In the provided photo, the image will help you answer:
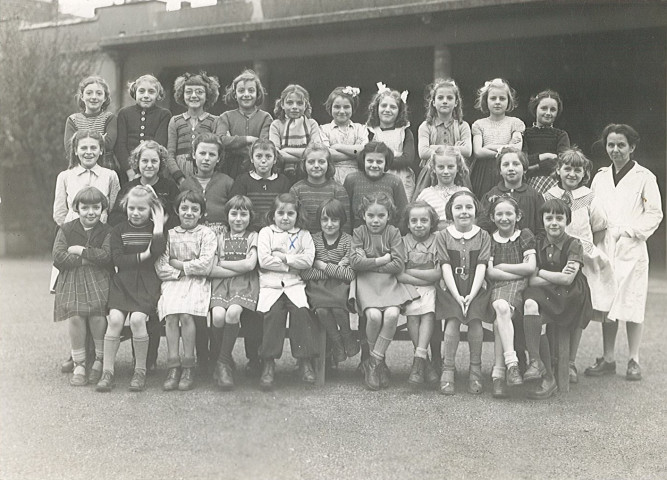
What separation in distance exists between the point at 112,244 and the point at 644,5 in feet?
26.0

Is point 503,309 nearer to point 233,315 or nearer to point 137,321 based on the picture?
point 233,315

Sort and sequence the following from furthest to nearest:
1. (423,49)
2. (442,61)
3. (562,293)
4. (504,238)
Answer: (423,49)
(442,61)
(504,238)
(562,293)

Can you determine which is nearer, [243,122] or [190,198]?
[190,198]

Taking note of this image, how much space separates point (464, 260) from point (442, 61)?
671 cm

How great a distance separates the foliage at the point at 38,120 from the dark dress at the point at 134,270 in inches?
322

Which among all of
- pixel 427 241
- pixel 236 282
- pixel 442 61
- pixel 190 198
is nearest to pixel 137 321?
pixel 236 282

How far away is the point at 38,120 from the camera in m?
12.7

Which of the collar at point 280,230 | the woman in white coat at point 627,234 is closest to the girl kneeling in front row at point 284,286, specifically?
the collar at point 280,230

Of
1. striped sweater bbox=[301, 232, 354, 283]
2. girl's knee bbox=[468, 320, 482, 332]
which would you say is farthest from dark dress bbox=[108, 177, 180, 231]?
girl's knee bbox=[468, 320, 482, 332]

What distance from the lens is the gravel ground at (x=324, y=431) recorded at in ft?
10.7

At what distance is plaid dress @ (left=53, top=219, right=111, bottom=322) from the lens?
471cm

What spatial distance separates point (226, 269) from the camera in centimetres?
477

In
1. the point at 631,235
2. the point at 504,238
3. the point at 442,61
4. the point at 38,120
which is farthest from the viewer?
the point at 38,120

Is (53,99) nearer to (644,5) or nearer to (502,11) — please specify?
(502,11)
